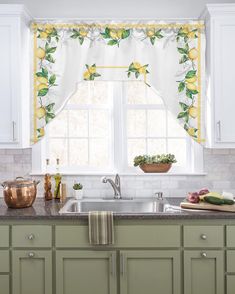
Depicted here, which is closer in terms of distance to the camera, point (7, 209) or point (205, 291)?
point (205, 291)

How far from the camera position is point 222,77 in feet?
11.0

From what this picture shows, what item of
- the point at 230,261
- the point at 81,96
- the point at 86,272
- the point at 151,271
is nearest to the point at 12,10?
the point at 81,96

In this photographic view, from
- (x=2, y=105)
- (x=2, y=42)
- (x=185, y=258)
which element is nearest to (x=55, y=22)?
(x=2, y=42)

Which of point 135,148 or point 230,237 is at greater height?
point 135,148

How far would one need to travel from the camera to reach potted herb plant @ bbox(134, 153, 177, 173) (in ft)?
12.0

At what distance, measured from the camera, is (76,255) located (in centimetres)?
296

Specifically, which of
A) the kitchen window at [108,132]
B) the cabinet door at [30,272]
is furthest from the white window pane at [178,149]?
the cabinet door at [30,272]

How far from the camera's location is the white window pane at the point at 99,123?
384cm

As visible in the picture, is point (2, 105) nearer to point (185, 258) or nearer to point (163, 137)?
point (163, 137)

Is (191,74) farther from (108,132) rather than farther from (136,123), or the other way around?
(108,132)

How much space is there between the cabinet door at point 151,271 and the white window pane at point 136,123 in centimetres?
120

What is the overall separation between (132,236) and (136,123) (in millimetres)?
1186

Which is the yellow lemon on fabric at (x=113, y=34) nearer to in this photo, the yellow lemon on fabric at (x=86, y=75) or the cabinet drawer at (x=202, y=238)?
the yellow lemon on fabric at (x=86, y=75)

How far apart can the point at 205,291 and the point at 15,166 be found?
1.84m
